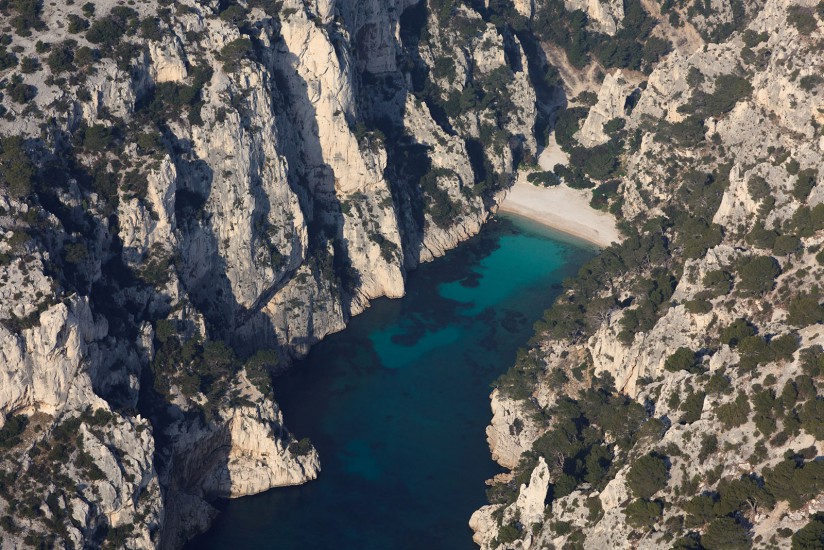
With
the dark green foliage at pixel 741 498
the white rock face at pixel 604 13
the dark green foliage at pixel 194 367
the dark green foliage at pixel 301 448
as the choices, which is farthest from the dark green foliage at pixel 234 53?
the white rock face at pixel 604 13

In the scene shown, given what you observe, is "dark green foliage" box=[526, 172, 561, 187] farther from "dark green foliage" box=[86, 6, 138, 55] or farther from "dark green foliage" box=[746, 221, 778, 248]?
"dark green foliage" box=[86, 6, 138, 55]

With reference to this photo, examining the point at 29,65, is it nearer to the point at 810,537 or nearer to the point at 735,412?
the point at 735,412

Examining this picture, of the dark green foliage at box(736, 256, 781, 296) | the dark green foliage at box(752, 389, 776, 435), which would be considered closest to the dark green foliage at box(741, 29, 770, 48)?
the dark green foliage at box(736, 256, 781, 296)

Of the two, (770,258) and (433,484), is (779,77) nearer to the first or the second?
(770,258)

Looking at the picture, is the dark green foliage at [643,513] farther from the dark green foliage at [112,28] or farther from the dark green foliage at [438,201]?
the dark green foliage at [438,201]

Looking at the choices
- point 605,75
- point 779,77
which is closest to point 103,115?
point 779,77

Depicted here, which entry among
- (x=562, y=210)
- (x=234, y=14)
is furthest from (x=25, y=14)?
(x=562, y=210)
